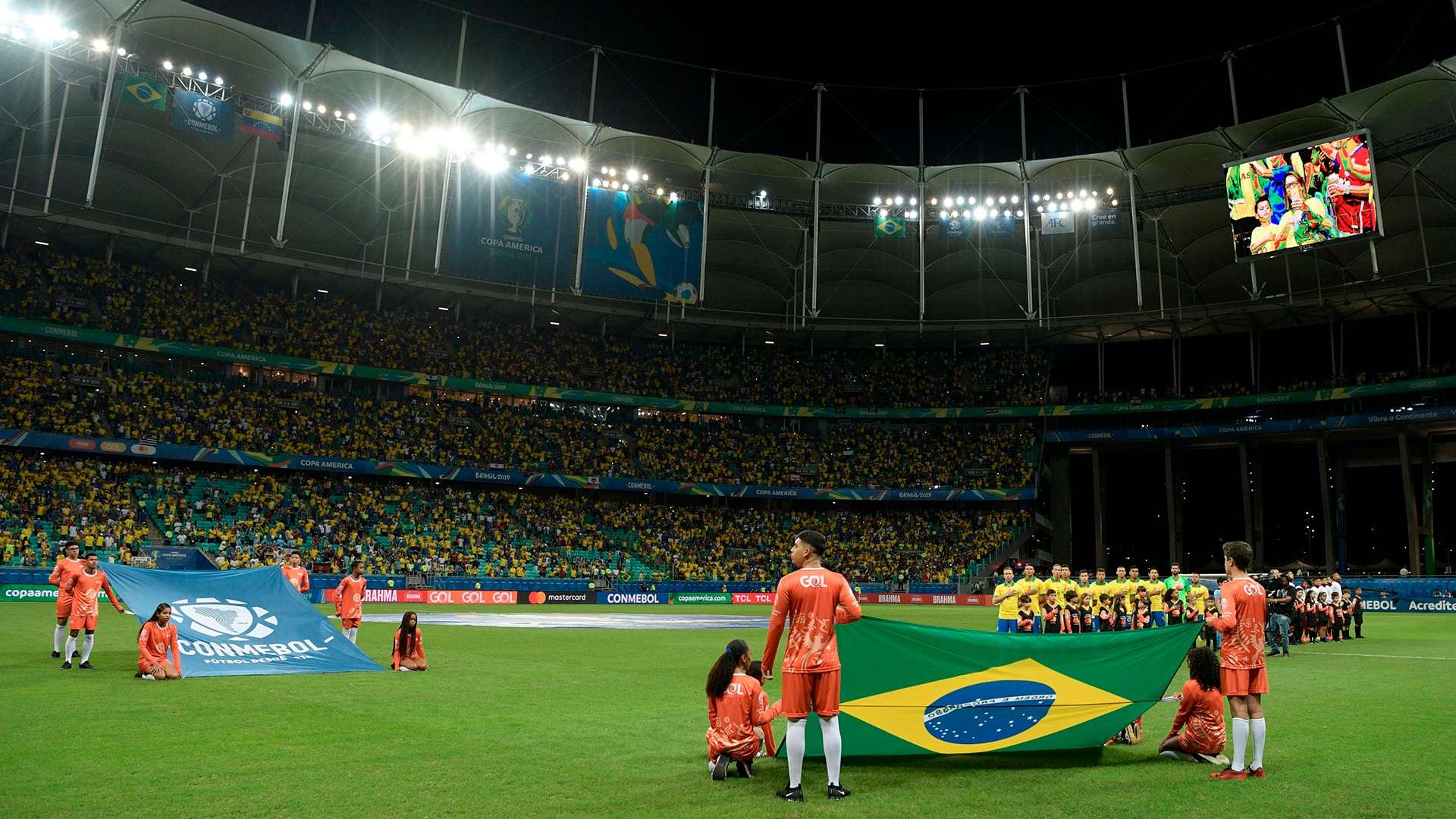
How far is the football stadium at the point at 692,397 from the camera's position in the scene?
10750mm

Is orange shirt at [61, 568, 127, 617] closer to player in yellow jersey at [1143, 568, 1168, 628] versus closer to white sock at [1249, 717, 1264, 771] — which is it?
white sock at [1249, 717, 1264, 771]

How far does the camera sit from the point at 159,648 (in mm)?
14227

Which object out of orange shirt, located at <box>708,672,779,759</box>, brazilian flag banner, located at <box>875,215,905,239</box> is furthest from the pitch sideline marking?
brazilian flag banner, located at <box>875,215,905,239</box>

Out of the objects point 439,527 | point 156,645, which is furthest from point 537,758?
point 439,527

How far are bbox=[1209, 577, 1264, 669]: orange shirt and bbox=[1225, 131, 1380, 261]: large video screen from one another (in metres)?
38.7

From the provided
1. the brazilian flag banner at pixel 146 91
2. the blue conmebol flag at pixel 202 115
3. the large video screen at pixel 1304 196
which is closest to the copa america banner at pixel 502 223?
the blue conmebol flag at pixel 202 115

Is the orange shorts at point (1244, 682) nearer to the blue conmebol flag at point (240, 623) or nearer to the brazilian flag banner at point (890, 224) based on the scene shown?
the blue conmebol flag at point (240, 623)

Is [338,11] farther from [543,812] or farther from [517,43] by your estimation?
[543,812]

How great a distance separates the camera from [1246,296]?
59781mm

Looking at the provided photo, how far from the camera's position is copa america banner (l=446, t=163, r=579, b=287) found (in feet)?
153

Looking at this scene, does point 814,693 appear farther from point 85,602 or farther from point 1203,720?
point 85,602

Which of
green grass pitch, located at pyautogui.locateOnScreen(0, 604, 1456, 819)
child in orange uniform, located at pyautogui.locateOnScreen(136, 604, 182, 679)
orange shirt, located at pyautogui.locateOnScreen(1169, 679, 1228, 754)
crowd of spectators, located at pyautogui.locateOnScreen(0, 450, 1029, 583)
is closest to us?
green grass pitch, located at pyautogui.locateOnScreen(0, 604, 1456, 819)

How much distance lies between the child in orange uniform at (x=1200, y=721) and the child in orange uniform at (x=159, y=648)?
1317 cm

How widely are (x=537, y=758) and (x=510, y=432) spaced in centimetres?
4977
